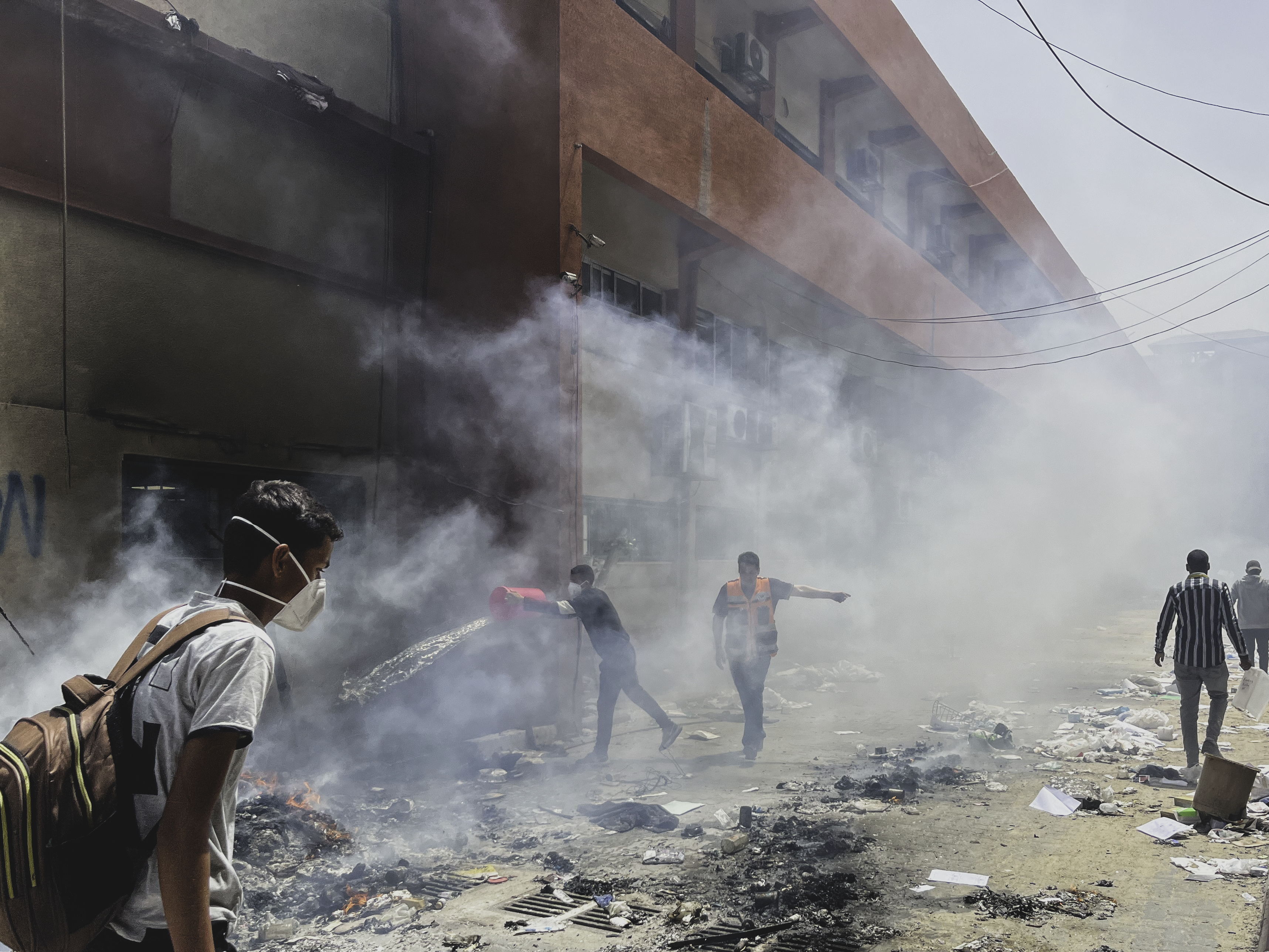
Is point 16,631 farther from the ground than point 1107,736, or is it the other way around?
point 16,631

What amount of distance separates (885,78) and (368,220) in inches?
371

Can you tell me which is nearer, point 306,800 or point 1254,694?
point 306,800

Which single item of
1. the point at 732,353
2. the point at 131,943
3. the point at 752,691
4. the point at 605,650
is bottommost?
the point at 752,691

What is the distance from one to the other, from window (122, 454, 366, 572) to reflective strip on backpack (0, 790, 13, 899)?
5.42 m

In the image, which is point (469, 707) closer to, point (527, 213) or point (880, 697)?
point (527, 213)

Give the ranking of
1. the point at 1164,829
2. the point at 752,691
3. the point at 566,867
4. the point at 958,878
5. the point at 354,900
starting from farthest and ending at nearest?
1. the point at 752,691
2. the point at 1164,829
3. the point at 566,867
4. the point at 958,878
5. the point at 354,900

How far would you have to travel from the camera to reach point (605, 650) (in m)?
7.33

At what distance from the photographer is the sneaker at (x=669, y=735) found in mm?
7559

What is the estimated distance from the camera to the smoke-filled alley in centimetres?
372

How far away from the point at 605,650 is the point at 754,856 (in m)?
2.73

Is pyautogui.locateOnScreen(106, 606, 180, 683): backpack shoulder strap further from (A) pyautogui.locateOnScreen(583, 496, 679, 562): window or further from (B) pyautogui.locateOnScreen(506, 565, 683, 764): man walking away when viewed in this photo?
(A) pyautogui.locateOnScreen(583, 496, 679, 562): window

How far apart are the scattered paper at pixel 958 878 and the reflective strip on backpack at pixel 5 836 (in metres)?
4.15

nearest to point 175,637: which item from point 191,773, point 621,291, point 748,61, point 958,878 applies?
point 191,773

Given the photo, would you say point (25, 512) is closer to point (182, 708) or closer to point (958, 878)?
point (182, 708)
